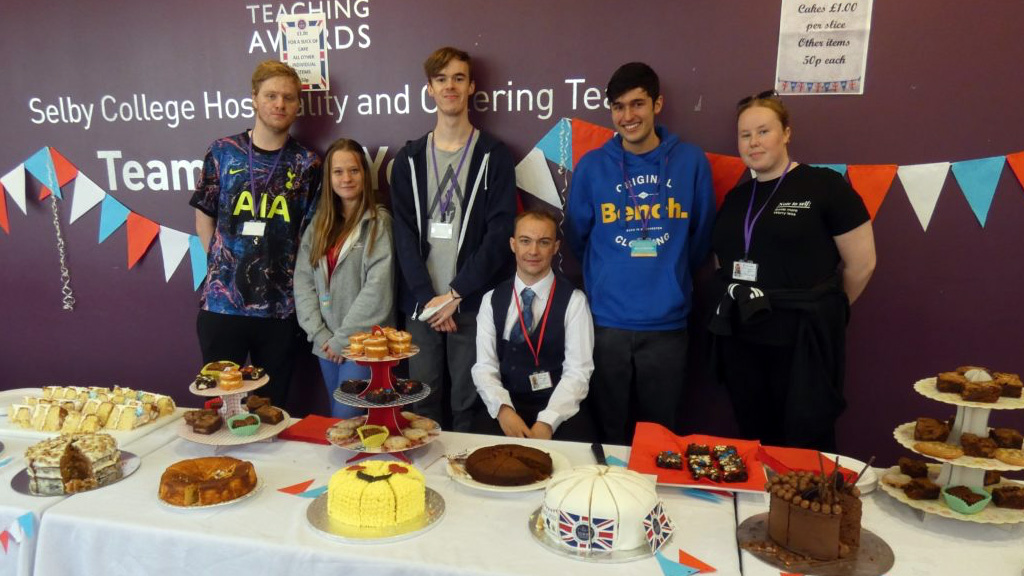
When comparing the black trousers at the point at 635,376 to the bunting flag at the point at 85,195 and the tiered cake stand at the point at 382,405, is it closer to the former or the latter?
the tiered cake stand at the point at 382,405

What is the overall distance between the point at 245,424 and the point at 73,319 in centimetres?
250

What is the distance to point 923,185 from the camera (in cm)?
248

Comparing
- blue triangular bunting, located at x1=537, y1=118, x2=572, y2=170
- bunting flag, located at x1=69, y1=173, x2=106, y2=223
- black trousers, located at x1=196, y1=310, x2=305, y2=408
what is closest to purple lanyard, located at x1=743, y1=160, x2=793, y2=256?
blue triangular bunting, located at x1=537, y1=118, x2=572, y2=170

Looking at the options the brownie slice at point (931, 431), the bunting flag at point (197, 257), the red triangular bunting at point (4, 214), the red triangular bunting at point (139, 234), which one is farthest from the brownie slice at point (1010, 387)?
the red triangular bunting at point (4, 214)

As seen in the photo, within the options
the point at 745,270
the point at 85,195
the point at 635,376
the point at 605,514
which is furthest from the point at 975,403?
the point at 85,195

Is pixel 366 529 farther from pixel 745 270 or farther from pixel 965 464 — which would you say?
pixel 745 270

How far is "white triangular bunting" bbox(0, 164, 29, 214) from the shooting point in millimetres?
3408

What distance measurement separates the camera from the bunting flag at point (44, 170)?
3.35m

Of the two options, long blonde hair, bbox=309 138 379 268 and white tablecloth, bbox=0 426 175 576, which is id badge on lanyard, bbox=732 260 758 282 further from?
white tablecloth, bbox=0 426 175 576

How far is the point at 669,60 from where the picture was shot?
2.60m

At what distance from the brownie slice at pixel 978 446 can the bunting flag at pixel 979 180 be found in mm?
1518

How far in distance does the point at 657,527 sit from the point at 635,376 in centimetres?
132

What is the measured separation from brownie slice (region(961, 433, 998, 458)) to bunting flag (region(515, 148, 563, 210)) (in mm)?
1778

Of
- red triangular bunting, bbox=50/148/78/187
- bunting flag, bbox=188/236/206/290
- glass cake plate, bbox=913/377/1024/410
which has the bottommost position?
glass cake plate, bbox=913/377/1024/410
